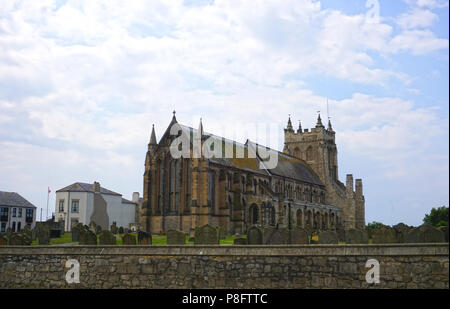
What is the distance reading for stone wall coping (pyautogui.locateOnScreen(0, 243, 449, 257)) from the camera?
16.1 meters

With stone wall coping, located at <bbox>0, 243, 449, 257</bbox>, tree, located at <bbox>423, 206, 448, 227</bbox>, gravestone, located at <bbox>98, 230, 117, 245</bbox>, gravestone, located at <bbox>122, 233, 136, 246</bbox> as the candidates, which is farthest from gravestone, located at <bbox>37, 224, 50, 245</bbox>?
tree, located at <bbox>423, 206, 448, 227</bbox>

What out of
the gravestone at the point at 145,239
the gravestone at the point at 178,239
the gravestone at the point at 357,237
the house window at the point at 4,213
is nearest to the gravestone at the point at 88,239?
the gravestone at the point at 145,239

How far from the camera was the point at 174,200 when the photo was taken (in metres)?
48.2

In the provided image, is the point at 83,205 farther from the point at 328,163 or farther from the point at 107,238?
the point at 107,238

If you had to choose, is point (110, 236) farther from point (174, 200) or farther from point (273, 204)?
point (273, 204)

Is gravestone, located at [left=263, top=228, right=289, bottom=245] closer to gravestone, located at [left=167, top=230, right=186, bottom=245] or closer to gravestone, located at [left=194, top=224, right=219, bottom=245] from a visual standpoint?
gravestone, located at [left=194, top=224, right=219, bottom=245]

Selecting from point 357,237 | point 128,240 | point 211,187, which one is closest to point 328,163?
point 211,187

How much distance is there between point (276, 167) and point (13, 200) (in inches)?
1644

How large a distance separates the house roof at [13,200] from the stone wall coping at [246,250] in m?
52.8

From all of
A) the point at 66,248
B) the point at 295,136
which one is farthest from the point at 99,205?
the point at 66,248

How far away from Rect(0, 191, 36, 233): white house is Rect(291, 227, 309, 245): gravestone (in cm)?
5805

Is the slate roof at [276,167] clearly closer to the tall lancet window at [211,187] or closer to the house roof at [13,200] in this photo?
the tall lancet window at [211,187]

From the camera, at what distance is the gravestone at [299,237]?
1950 centimetres
